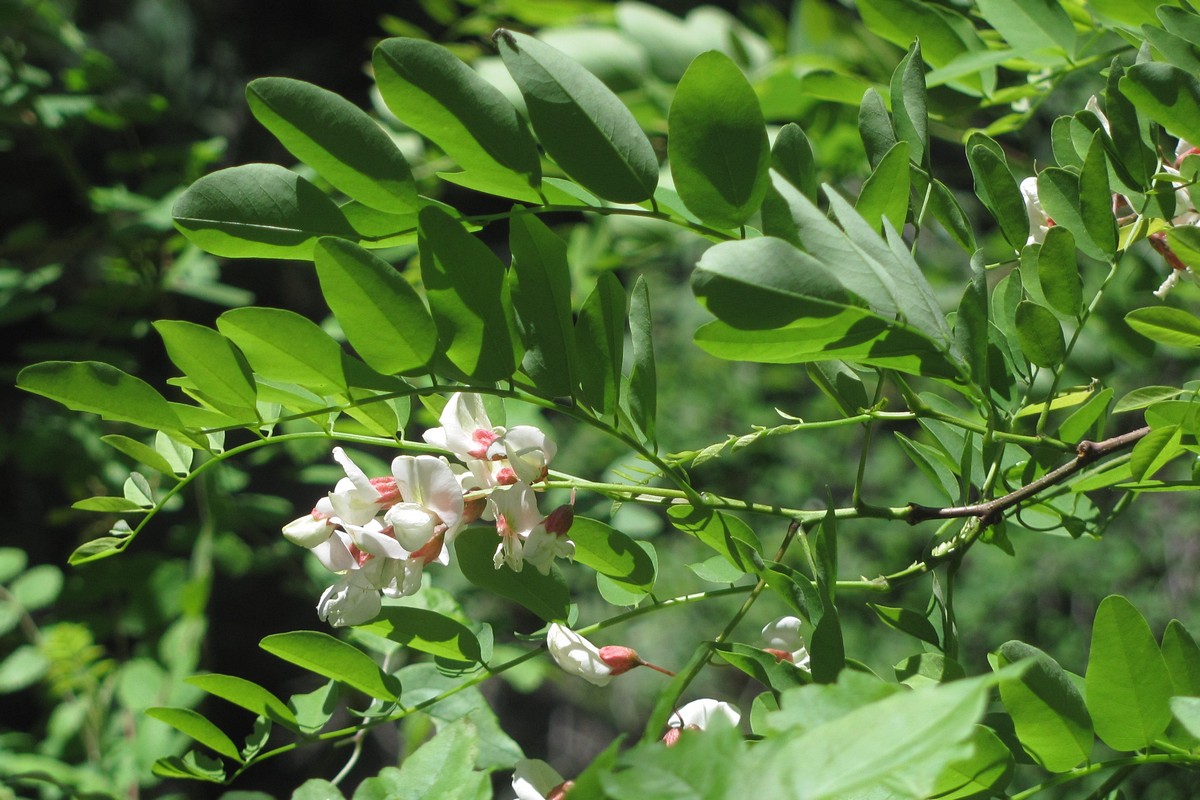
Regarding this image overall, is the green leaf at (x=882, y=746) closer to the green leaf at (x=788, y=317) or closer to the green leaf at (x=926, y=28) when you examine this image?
the green leaf at (x=788, y=317)

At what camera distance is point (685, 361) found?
241 cm

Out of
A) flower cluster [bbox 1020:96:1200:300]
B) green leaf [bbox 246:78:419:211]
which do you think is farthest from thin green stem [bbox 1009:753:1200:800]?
green leaf [bbox 246:78:419:211]

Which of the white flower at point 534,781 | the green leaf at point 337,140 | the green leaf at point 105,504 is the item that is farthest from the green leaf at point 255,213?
the white flower at point 534,781

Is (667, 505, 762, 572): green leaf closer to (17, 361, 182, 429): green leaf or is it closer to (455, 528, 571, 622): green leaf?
(455, 528, 571, 622): green leaf

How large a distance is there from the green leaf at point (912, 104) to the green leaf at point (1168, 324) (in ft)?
0.36

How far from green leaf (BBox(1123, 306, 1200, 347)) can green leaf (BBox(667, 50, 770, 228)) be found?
0.18 meters

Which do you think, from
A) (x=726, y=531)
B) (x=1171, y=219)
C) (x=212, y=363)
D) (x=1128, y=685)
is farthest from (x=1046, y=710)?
(x=212, y=363)

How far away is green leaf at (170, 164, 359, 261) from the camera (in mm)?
381

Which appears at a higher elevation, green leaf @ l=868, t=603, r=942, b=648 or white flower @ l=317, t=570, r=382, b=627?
white flower @ l=317, t=570, r=382, b=627

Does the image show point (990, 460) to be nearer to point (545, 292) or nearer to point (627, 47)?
point (545, 292)

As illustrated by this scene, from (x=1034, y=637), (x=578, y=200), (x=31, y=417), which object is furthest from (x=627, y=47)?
(x=1034, y=637)

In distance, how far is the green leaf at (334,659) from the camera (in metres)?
0.43

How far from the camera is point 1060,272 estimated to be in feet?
1.39

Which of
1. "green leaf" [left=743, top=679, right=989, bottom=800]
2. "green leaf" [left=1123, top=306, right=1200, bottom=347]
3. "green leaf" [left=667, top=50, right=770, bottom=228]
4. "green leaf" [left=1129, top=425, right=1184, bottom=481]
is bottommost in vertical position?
"green leaf" [left=1129, top=425, right=1184, bottom=481]
